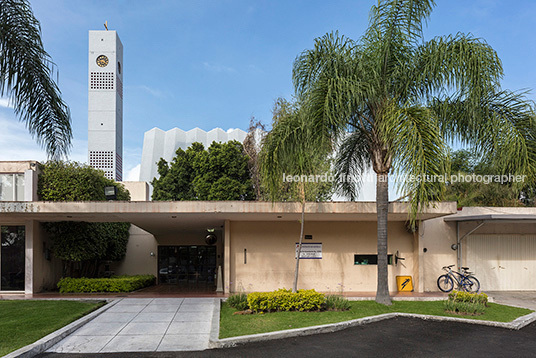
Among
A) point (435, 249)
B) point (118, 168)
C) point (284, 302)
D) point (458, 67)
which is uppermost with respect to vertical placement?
point (118, 168)

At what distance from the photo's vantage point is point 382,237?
36.9 feet

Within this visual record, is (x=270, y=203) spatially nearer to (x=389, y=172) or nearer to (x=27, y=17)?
(x=389, y=172)

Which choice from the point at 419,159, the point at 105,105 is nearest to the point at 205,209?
the point at 419,159

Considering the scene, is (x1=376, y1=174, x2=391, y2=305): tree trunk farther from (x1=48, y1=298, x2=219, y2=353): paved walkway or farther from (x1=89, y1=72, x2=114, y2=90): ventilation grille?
(x1=89, y1=72, x2=114, y2=90): ventilation grille

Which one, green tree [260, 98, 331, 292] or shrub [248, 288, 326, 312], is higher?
green tree [260, 98, 331, 292]

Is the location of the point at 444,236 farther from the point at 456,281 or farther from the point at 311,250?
the point at 311,250

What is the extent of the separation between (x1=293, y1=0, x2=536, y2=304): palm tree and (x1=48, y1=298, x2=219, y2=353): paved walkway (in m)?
5.11

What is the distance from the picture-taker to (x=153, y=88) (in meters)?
36.3

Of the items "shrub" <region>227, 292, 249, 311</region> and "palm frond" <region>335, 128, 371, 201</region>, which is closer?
"shrub" <region>227, 292, 249, 311</region>

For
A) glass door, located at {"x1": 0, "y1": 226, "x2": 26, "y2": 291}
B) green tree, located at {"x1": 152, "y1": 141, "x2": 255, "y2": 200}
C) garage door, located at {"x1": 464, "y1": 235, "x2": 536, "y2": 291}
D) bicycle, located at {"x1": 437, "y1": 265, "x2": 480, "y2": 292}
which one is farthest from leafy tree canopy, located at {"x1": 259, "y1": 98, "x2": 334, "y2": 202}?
green tree, located at {"x1": 152, "y1": 141, "x2": 255, "y2": 200}

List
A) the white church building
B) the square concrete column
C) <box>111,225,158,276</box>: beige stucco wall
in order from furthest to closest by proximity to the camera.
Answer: the white church building → <box>111,225,158,276</box>: beige stucco wall → the square concrete column

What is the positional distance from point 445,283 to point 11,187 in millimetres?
17167

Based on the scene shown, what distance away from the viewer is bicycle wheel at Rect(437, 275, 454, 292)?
14531mm

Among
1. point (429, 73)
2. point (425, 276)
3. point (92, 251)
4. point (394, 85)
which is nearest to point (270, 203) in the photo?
point (394, 85)
